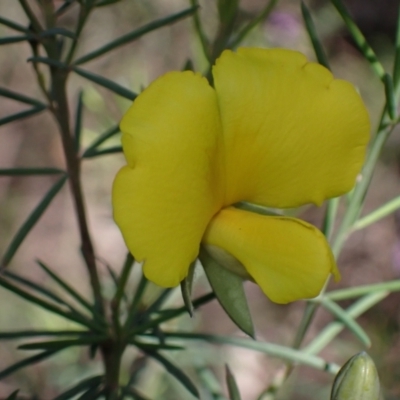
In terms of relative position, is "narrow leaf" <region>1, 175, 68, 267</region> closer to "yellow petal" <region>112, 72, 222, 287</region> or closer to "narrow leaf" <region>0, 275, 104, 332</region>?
"narrow leaf" <region>0, 275, 104, 332</region>

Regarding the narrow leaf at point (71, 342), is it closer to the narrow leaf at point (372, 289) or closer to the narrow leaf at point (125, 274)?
the narrow leaf at point (125, 274)

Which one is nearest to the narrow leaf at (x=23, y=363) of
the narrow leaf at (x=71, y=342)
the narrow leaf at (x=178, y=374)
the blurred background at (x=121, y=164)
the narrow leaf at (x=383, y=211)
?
the narrow leaf at (x=71, y=342)

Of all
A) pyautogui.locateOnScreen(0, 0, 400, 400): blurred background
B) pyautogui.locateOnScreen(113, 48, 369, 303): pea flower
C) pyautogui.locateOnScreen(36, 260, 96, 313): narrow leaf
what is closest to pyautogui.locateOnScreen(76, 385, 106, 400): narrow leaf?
pyautogui.locateOnScreen(36, 260, 96, 313): narrow leaf

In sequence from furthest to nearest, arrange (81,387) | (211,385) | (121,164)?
(121,164) < (211,385) < (81,387)

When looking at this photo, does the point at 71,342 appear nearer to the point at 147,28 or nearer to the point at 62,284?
the point at 62,284

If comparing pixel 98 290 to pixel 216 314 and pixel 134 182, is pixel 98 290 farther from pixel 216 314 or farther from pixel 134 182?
pixel 216 314

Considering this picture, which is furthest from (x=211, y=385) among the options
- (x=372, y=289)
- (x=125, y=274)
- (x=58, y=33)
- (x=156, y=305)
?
(x=58, y=33)
